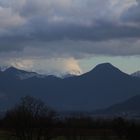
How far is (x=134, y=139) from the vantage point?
279ft

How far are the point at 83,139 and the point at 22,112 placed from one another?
24.5m

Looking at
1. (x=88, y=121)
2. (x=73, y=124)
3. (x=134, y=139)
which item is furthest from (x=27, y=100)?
(x=88, y=121)

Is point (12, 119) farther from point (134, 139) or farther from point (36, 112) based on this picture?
point (134, 139)

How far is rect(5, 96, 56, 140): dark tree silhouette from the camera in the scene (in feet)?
254

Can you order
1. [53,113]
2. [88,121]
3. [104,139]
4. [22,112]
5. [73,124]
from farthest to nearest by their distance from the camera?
[88,121] → [73,124] → [104,139] → [53,113] → [22,112]

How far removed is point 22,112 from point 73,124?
53.0 metres

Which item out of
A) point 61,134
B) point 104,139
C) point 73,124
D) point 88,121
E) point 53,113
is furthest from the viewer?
point 88,121

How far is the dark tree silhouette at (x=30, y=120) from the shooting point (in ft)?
254

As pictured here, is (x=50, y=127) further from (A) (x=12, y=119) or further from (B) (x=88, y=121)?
(B) (x=88, y=121)

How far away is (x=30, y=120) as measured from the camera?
78.2 metres

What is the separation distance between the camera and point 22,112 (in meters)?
78.7

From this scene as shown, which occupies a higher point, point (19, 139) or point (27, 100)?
point (27, 100)

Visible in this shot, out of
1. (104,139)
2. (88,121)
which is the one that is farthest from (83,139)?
(88,121)

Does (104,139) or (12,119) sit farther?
(104,139)
